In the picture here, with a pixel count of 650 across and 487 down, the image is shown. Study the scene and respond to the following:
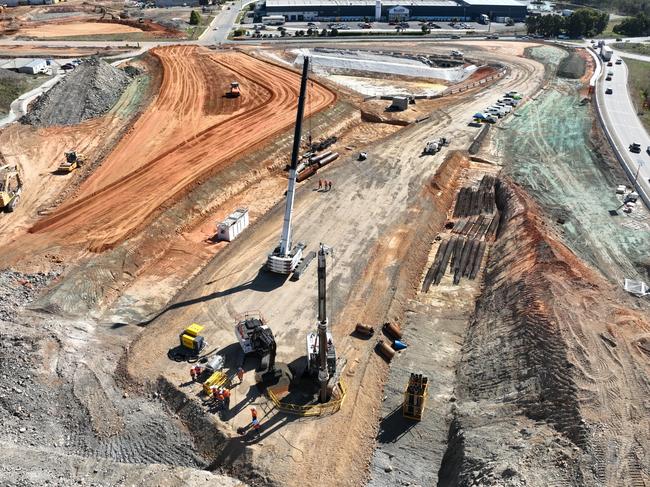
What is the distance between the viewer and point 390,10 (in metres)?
119

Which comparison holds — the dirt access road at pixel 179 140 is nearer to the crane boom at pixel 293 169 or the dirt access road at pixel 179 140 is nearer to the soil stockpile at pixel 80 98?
the soil stockpile at pixel 80 98

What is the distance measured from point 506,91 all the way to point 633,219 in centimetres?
3808

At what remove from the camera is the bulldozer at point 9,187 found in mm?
37438

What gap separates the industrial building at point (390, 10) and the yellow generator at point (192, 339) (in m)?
106

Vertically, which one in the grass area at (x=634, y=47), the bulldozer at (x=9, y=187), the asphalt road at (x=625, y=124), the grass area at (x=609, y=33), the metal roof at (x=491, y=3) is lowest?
the bulldozer at (x=9, y=187)

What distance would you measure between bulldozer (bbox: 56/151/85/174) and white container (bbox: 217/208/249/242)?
16.6 meters

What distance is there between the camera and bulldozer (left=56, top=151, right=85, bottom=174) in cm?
4309

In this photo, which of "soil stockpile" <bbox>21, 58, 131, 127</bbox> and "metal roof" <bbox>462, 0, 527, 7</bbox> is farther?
"metal roof" <bbox>462, 0, 527, 7</bbox>

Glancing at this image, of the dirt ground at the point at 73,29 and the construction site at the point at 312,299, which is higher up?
the dirt ground at the point at 73,29

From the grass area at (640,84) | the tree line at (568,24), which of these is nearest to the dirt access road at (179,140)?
the grass area at (640,84)

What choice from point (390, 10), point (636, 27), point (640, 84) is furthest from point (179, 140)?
point (636, 27)

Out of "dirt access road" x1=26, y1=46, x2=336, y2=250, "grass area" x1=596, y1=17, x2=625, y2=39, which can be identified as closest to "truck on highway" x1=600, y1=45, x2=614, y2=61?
"grass area" x1=596, y1=17, x2=625, y2=39

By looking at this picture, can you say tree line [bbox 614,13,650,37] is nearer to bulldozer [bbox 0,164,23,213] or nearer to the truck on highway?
the truck on highway

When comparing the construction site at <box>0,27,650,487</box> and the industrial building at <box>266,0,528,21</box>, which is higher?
the industrial building at <box>266,0,528,21</box>
